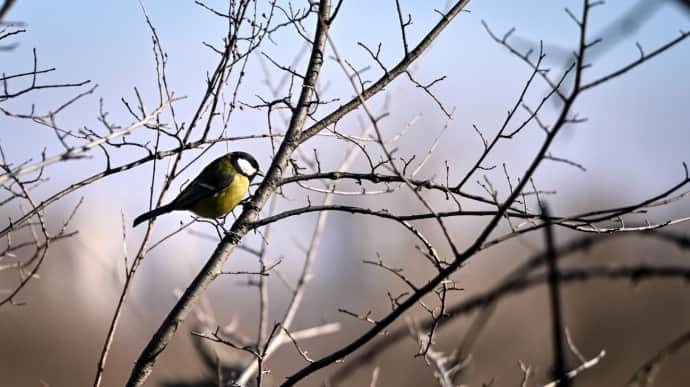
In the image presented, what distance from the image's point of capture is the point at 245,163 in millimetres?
4016

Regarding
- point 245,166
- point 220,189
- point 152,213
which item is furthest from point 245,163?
point 152,213

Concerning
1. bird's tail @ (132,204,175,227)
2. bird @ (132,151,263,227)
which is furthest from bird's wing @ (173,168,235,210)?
bird's tail @ (132,204,175,227)

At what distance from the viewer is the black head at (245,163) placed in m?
4.01

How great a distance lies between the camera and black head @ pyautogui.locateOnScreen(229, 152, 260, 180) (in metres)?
4.01

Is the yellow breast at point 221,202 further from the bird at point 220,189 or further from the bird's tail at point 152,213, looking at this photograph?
the bird's tail at point 152,213

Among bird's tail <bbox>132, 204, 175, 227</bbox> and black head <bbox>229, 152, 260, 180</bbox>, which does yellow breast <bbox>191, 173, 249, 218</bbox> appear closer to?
black head <bbox>229, 152, 260, 180</bbox>

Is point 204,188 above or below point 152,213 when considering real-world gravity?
above

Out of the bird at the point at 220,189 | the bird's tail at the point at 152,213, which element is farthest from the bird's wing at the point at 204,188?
the bird's tail at the point at 152,213

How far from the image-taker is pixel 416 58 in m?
2.51

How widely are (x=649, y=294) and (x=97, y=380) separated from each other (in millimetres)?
10397

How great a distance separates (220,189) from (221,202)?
0.07m

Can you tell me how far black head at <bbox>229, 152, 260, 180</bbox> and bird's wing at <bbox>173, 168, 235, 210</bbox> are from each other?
0.06 metres

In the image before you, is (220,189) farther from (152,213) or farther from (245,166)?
(152,213)

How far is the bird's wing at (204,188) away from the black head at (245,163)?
6cm
